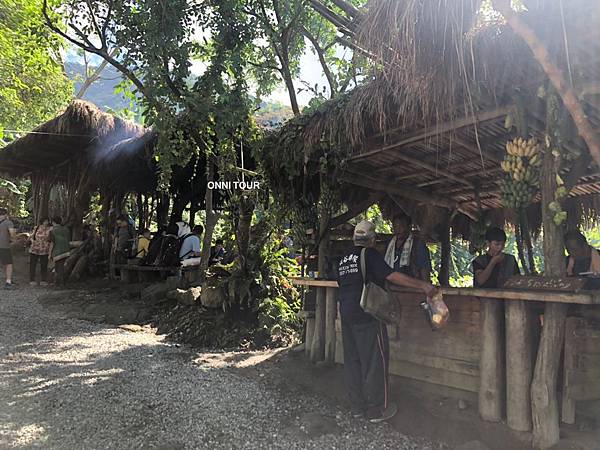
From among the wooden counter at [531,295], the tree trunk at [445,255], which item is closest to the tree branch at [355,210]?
the tree trunk at [445,255]

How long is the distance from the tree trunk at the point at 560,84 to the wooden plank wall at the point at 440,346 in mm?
1703

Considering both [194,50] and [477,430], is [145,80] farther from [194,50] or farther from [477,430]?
[477,430]

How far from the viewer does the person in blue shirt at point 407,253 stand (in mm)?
4887

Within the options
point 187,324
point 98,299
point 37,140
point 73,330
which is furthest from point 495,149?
point 37,140

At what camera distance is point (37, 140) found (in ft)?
36.0

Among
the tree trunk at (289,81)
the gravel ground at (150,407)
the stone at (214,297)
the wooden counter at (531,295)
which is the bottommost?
the gravel ground at (150,407)

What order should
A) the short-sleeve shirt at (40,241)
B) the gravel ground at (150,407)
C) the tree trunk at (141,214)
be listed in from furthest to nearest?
1. the tree trunk at (141,214)
2. the short-sleeve shirt at (40,241)
3. the gravel ground at (150,407)

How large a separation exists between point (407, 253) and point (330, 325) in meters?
1.22

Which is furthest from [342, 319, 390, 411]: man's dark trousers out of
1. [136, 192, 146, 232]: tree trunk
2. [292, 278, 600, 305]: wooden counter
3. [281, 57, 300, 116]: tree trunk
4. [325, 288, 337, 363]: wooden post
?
[136, 192, 146, 232]: tree trunk

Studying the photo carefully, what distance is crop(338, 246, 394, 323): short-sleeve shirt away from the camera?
378 cm

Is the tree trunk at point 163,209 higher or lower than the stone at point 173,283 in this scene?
higher

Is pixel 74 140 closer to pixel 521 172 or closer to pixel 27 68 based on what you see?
pixel 27 68

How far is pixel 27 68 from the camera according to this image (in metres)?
12.3

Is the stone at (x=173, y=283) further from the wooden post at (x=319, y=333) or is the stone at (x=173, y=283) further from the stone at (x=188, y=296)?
the wooden post at (x=319, y=333)
